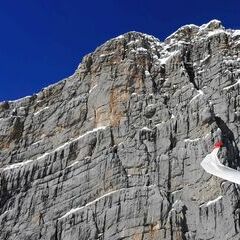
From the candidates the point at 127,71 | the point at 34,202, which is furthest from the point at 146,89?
the point at 34,202

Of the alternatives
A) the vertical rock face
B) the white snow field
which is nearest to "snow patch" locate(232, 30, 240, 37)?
the vertical rock face

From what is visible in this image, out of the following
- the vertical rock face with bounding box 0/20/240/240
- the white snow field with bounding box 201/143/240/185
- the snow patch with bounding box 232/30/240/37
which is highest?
the snow patch with bounding box 232/30/240/37

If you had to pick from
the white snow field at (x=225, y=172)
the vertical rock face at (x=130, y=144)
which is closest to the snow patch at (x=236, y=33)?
the vertical rock face at (x=130, y=144)

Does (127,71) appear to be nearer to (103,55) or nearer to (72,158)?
(103,55)

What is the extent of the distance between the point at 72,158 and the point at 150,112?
36.6ft

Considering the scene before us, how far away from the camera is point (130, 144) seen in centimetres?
9512

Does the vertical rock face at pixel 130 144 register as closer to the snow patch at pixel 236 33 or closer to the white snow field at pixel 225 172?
the snow patch at pixel 236 33

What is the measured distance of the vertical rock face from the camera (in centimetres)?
8688

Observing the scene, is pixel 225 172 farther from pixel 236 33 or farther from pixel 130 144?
pixel 236 33

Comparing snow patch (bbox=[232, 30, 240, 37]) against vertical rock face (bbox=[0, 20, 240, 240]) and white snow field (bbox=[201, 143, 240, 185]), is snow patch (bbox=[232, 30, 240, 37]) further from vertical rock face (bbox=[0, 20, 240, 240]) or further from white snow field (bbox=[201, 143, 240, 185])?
white snow field (bbox=[201, 143, 240, 185])

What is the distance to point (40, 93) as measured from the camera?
113 m

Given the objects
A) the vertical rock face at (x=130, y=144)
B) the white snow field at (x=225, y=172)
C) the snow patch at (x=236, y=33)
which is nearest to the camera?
the white snow field at (x=225, y=172)

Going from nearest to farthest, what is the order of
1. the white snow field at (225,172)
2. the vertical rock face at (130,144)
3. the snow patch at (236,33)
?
1. the white snow field at (225,172)
2. the vertical rock face at (130,144)
3. the snow patch at (236,33)

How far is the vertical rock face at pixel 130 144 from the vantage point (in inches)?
3420
